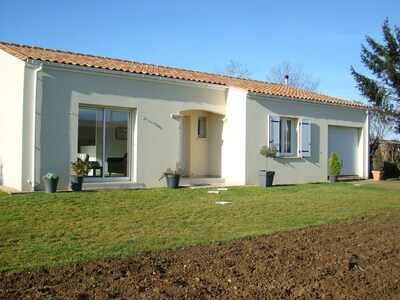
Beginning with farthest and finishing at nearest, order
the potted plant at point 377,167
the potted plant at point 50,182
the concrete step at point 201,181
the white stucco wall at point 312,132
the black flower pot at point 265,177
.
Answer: the potted plant at point 377,167
the white stucco wall at point 312,132
the black flower pot at point 265,177
the concrete step at point 201,181
the potted plant at point 50,182

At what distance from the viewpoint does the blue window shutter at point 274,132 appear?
1454cm

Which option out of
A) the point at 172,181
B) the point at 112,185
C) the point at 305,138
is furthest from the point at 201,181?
the point at 305,138

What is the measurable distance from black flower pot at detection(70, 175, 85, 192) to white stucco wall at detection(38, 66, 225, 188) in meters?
0.40

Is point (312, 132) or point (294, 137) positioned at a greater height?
point (312, 132)

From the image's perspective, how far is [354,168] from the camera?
59.6ft

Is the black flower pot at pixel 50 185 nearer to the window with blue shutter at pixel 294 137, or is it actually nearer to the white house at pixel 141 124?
the white house at pixel 141 124

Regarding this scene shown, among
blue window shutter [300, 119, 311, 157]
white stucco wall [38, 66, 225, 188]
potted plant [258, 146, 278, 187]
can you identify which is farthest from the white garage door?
white stucco wall [38, 66, 225, 188]

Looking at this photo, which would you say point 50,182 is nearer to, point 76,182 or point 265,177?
point 76,182

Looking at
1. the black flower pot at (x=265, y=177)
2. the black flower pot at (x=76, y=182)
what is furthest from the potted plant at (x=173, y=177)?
the black flower pot at (x=265, y=177)

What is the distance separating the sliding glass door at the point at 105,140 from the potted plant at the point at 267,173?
Result: 14.5 feet

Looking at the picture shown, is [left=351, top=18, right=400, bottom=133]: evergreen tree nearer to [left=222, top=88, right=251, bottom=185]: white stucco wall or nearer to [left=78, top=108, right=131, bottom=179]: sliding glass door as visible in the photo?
[left=222, top=88, right=251, bottom=185]: white stucco wall

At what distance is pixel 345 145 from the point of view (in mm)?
17781

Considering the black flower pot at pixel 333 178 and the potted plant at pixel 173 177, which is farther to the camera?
the black flower pot at pixel 333 178

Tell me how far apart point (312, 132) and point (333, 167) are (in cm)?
156
